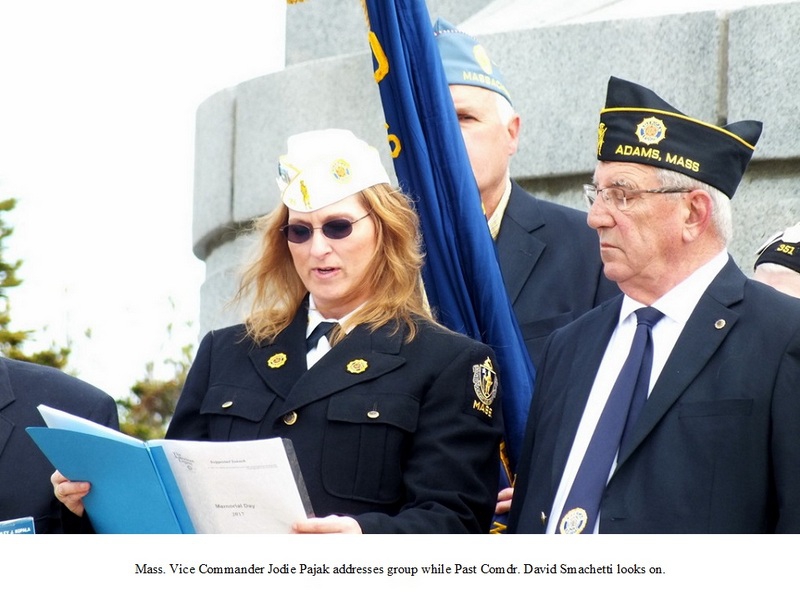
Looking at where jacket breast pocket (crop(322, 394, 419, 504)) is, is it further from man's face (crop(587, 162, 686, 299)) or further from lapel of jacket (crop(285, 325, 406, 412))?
man's face (crop(587, 162, 686, 299))

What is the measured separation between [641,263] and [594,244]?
3.91 ft

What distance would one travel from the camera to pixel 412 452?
4.39 m

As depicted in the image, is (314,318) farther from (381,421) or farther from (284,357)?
(381,421)

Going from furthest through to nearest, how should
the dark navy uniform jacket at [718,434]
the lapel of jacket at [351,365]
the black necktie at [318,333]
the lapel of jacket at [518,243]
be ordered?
the lapel of jacket at [518,243]
the black necktie at [318,333]
the lapel of jacket at [351,365]
the dark navy uniform jacket at [718,434]

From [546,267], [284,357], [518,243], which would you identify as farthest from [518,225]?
[284,357]

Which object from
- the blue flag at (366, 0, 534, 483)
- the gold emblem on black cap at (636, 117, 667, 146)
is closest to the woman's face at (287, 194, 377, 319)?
the blue flag at (366, 0, 534, 483)

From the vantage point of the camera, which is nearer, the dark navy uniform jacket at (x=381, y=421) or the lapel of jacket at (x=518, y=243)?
the dark navy uniform jacket at (x=381, y=421)

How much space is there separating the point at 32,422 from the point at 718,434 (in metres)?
1.98

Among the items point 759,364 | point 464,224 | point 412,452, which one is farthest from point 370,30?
point 759,364

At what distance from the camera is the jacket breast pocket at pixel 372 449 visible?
437 cm

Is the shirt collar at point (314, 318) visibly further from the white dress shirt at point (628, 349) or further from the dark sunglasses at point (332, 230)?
the white dress shirt at point (628, 349)

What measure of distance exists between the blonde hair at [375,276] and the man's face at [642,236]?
60cm

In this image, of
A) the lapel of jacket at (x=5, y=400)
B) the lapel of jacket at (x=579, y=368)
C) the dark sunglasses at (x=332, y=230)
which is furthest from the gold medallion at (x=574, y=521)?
the lapel of jacket at (x=5, y=400)

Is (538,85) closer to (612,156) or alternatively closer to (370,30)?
(370,30)
